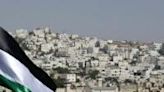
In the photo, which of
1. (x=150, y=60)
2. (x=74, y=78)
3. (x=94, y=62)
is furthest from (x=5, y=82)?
(x=150, y=60)

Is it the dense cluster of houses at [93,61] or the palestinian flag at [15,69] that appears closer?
the palestinian flag at [15,69]

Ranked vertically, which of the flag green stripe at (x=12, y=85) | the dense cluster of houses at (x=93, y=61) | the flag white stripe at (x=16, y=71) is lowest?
the dense cluster of houses at (x=93, y=61)

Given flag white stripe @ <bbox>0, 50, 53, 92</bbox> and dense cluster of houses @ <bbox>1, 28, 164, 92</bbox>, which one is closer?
flag white stripe @ <bbox>0, 50, 53, 92</bbox>

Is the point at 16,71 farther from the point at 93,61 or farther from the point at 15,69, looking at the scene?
the point at 93,61

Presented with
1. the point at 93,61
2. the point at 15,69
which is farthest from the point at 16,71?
the point at 93,61

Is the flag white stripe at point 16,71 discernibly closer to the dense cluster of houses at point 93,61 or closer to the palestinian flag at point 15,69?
the palestinian flag at point 15,69

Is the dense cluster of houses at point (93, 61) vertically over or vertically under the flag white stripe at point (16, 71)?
under

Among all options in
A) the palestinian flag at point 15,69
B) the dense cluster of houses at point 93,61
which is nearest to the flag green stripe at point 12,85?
the palestinian flag at point 15,69

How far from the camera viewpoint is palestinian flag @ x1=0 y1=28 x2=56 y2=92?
4379 mm

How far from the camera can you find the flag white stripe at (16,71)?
14.4 ft

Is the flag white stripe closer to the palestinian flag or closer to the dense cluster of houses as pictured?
the palestinian flag

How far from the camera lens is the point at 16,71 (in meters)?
4.40

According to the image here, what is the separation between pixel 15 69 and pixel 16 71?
0.04 ft

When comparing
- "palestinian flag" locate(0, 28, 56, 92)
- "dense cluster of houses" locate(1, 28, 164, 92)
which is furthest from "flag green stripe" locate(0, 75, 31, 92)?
"dense cluster of houses" locate(1, 28, 164, 92)
